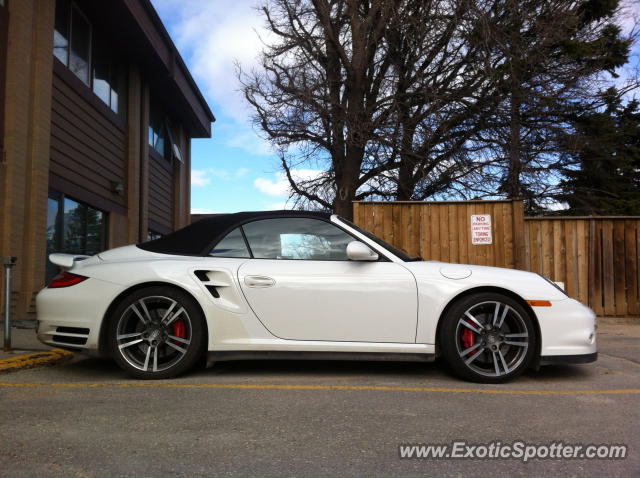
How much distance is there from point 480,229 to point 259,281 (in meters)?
5.29

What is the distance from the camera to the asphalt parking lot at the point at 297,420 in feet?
7.79

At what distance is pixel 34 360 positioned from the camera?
14.9 feet

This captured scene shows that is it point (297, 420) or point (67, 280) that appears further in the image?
point (67, 280)

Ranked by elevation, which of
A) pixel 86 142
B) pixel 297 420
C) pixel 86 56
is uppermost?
pixel 86 56

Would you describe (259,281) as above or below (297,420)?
above

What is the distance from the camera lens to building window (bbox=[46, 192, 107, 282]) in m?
9.48

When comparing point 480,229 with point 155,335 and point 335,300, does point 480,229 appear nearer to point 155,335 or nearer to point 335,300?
point 335,300

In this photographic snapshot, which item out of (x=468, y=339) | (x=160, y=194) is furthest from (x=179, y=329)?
(x=160, y=194)

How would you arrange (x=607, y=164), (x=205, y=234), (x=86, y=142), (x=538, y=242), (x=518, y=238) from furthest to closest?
(x=607, y=164), (x=86, y=142), (x=538, y=242), (x=518, y=238), (x=205, y=234)

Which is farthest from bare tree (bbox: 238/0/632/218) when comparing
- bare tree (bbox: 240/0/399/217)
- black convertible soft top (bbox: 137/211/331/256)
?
black convertible soft top (bbox: 137/211/331/256)

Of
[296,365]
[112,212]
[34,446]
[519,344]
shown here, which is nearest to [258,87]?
[112,212]

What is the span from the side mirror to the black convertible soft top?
473 millimetres

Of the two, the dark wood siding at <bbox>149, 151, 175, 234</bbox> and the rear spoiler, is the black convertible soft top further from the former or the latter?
the dark wood siding at <bbox>149, 151, 175, 234</bbox>

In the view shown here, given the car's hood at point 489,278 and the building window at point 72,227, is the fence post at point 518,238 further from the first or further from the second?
the building window at point 72,227
